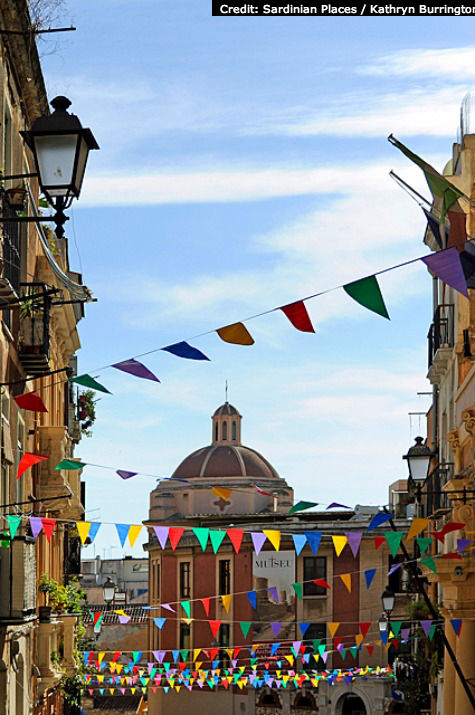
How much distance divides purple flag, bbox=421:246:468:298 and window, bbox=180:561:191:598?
161 feet

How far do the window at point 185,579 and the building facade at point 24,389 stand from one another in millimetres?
31440

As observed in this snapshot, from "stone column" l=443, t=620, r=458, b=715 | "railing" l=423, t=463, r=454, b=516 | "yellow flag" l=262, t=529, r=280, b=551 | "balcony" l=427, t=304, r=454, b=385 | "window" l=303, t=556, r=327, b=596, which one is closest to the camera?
"yellow flag" l=262, t=529, r=280, b=551

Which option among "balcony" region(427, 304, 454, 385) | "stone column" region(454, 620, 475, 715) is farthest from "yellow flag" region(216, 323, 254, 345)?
"balcony" region(427, 304, 454, 385)

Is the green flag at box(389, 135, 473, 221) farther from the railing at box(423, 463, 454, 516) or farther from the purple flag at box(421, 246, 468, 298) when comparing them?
the railing at box(423, 463, 454, 516)

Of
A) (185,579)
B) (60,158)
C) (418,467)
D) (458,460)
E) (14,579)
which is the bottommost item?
(185,579)

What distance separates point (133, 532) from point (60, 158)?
742cm

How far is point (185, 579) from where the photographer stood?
191 ft

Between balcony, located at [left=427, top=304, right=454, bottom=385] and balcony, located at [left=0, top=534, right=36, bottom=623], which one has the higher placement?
balcony, located at [left=427, top=304, right=454, bottom=385]

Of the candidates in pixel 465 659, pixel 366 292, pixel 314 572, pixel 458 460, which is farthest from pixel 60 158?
pixel 314 572

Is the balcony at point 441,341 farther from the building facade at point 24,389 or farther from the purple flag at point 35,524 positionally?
the purple flag at point 35,524

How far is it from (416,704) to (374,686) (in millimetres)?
22274

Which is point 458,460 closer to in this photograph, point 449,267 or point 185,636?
point 449,267

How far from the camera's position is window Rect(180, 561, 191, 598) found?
57844mm

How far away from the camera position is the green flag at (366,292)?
30.9ft
